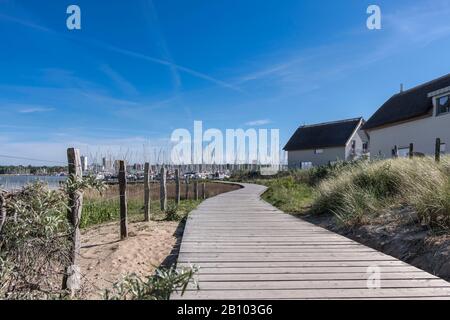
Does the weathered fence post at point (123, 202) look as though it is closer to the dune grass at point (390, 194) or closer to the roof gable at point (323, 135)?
the dune grass at point (390, 194)

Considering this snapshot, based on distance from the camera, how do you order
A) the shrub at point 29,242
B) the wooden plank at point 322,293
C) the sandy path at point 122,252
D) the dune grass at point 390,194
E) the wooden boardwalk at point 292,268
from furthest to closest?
the dune grass at point 390,194 → the sandy path at point 122,252 → the wooden boardwalk at point 292,268 → the wooden plank at point 322,293 → the shrub at point 29,242

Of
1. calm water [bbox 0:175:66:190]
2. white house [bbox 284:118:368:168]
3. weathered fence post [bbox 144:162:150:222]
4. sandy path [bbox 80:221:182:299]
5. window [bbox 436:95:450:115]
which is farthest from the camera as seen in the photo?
white house [bbox 284:118:368:168]

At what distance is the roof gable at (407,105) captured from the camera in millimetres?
20933

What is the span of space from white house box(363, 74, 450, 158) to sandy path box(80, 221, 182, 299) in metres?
13.6

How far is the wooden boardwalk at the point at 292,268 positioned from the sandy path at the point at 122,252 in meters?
0.72

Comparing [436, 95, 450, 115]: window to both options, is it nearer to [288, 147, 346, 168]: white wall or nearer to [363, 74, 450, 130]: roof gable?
[363, 74, 450, 130]: roof gable

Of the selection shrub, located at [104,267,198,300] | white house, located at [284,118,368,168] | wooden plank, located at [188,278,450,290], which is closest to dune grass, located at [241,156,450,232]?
wooden plank, located at [188,278,450,290]

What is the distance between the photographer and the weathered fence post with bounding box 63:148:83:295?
3.46 metres

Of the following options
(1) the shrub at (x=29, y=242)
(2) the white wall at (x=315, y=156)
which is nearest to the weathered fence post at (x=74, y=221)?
(1) the shrub at (x=29, y=242)

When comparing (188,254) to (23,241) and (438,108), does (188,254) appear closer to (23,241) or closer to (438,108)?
(23,241)

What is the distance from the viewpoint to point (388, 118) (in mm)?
24516

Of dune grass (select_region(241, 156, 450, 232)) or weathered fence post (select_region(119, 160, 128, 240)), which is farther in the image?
weathered fence post (select_region(119, 160, 128, 240))
